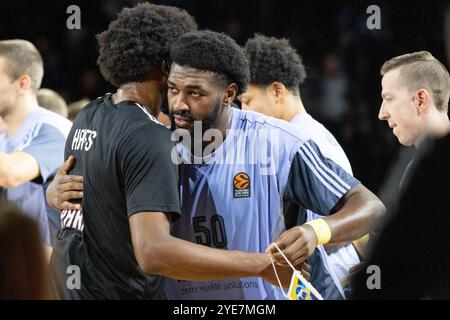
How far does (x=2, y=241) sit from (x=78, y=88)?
4541mm

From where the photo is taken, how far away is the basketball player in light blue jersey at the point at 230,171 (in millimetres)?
2990

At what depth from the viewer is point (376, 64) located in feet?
19.3

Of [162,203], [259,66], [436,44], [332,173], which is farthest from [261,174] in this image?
[436,44]

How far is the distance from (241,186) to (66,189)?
0.69 m

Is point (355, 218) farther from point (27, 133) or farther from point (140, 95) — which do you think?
point (27, 133)

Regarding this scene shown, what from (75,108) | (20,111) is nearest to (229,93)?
(20,111)

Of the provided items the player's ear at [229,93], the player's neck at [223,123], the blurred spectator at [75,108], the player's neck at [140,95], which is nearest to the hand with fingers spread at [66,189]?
the player's neck at [140,95]

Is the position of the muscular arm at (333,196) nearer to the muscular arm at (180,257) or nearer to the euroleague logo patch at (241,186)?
the euroleague logo patch at (241,186)

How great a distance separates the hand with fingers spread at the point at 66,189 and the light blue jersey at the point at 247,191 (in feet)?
1.36

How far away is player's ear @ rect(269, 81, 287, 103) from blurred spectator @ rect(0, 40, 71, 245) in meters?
1.24

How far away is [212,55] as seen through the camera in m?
3.05

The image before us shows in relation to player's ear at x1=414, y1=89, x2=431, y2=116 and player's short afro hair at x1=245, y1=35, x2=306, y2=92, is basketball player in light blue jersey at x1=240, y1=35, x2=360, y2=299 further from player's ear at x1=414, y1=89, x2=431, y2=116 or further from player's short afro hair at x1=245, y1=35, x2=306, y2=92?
player's ear at x1=414, y1=89, x2=431, y2=116

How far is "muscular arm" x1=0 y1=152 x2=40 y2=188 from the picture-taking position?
3686 millimetres

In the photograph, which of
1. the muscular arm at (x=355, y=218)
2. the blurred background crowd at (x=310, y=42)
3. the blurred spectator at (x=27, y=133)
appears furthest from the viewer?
the blurred background crowd at (x=310, y=42)
